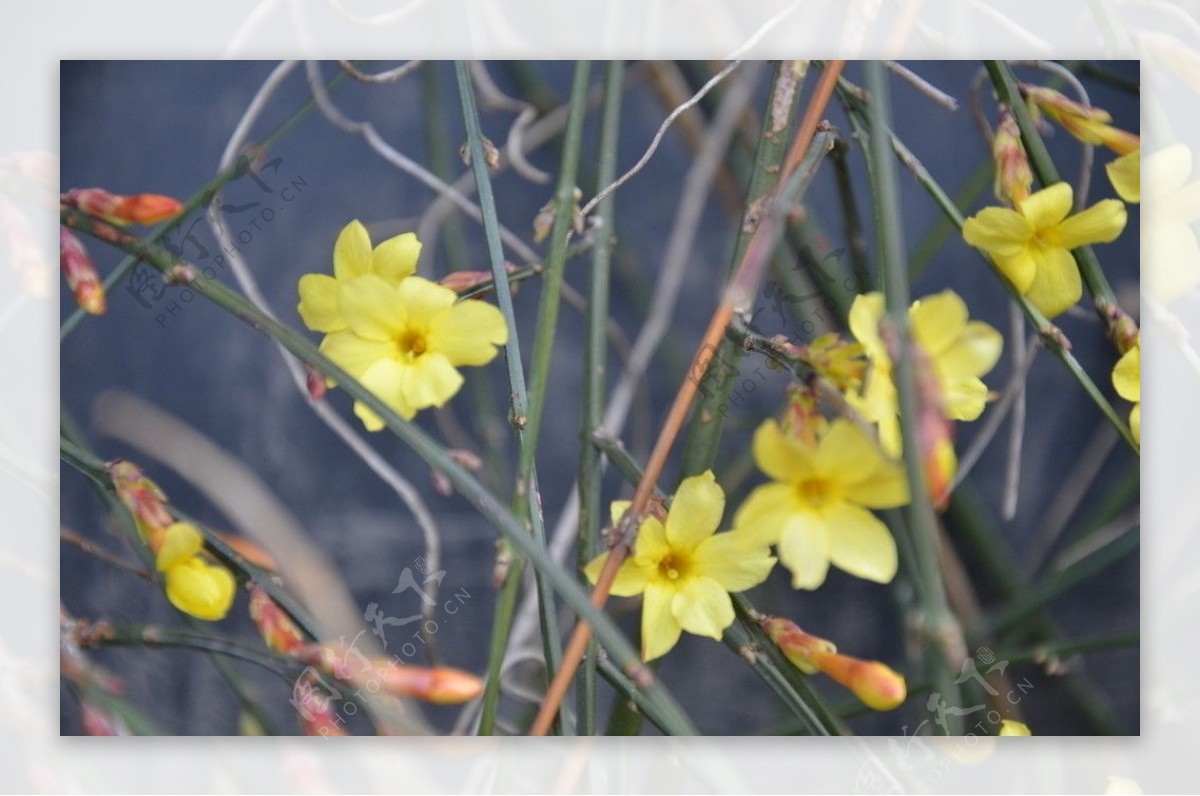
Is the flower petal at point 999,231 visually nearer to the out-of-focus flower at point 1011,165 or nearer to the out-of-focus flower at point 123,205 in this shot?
the out-of-focus flower at point 1011,165

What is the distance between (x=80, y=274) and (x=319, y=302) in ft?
0.71

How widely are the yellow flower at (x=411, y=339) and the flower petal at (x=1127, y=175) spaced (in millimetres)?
557

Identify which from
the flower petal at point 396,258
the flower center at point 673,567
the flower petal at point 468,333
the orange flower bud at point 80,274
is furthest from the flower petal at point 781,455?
the orange flower bud at point 80,274

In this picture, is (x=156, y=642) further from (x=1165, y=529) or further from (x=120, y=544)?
(x=1165, y=529)

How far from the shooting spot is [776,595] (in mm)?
1030

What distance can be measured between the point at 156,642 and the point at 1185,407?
0.95m

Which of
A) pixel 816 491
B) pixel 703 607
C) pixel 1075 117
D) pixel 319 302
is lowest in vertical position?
pixel 703 607

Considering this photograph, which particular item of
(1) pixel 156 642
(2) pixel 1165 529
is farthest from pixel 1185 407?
(1) pixel 156 642

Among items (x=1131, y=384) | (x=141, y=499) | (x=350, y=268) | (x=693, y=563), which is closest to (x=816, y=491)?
(x=693, y=563)

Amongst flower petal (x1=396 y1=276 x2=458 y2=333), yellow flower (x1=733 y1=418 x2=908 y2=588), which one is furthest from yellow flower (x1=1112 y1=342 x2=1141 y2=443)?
flower petal (x1=396 y1=276 x2=458 y2=333)

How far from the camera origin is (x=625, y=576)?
0.97 m

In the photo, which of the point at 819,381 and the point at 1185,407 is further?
the point at 1185,407

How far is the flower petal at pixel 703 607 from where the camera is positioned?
960mm

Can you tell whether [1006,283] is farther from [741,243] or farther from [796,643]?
[796,643]
